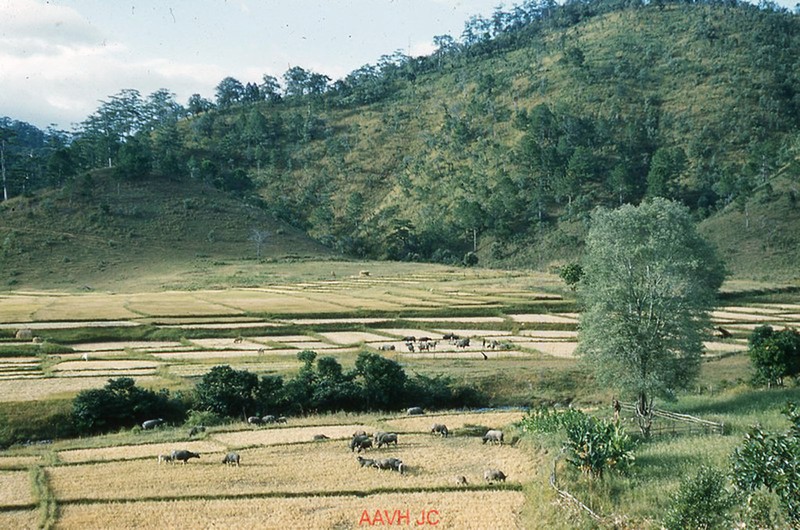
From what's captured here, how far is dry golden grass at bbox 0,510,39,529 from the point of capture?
23891 mm

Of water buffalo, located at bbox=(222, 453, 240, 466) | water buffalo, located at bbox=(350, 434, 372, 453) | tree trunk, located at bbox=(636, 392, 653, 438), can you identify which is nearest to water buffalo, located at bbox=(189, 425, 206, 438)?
water buffalo, located at bbox=(222, 453, 240, 466)

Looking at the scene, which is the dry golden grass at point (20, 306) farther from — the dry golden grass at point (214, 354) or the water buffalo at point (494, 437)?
the water buffalo at point (494, 437)

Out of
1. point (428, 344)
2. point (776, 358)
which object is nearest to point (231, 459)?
point (428, 344)

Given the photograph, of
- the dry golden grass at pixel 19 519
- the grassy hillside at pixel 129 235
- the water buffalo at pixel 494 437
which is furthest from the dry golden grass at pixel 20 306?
the water buffalo at pixel 494 437

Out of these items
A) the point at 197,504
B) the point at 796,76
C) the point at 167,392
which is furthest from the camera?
A: the point at 796,76

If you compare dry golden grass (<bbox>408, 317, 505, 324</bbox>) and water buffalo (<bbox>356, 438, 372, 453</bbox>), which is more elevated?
dry golden grass (<bbox>408, 317, 505, 324</bbox>)

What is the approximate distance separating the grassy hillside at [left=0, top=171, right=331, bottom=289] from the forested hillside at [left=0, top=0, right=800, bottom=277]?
5977 millimetres

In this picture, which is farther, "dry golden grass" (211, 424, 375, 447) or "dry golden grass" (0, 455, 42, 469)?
"dry golden grass" (211, 424, 375, 447)

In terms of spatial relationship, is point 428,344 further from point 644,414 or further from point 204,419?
point 644,414

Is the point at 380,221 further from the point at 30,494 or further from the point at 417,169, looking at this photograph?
the point at 30,494

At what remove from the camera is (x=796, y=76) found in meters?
161

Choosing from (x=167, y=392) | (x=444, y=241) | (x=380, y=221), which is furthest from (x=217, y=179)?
(x=167, y=392)

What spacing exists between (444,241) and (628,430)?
116234mm

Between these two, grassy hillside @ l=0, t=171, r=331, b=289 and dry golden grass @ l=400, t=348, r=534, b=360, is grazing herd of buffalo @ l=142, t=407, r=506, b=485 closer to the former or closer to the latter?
dry golden grass @ l=400, t=348, r=534, b=360
